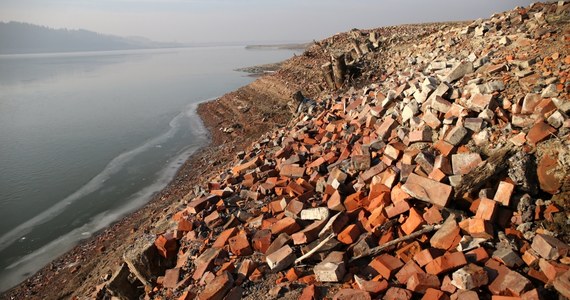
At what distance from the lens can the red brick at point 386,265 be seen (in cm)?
361

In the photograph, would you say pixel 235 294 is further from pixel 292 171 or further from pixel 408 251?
pixel 292 171

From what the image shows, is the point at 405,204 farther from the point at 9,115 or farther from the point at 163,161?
the point at 9,115

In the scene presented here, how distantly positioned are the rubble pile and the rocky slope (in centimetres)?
2

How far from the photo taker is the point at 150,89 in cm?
3350

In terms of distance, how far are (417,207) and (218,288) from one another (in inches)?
106

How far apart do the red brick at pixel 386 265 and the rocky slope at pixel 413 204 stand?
0.02 metres

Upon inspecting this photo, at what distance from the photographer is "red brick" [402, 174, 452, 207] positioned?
4082mm

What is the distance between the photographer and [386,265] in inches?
144

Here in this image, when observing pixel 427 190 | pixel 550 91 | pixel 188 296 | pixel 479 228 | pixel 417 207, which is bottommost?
pixel 188 296

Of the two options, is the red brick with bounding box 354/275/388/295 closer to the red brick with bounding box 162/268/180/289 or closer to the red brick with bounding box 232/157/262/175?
the red brick with bounding box 162/268/180/289

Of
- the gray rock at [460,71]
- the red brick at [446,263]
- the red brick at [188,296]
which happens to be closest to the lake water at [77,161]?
the red brick at [188,296]

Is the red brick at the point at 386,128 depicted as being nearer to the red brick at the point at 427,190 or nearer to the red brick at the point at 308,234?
the red brick at the point at 427,190

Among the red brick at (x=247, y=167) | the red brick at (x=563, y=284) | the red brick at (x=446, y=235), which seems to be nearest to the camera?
the red brick at (x=563, y=284)

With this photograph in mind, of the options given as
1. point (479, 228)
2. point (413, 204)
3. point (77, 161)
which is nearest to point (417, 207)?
point (413, 204)
